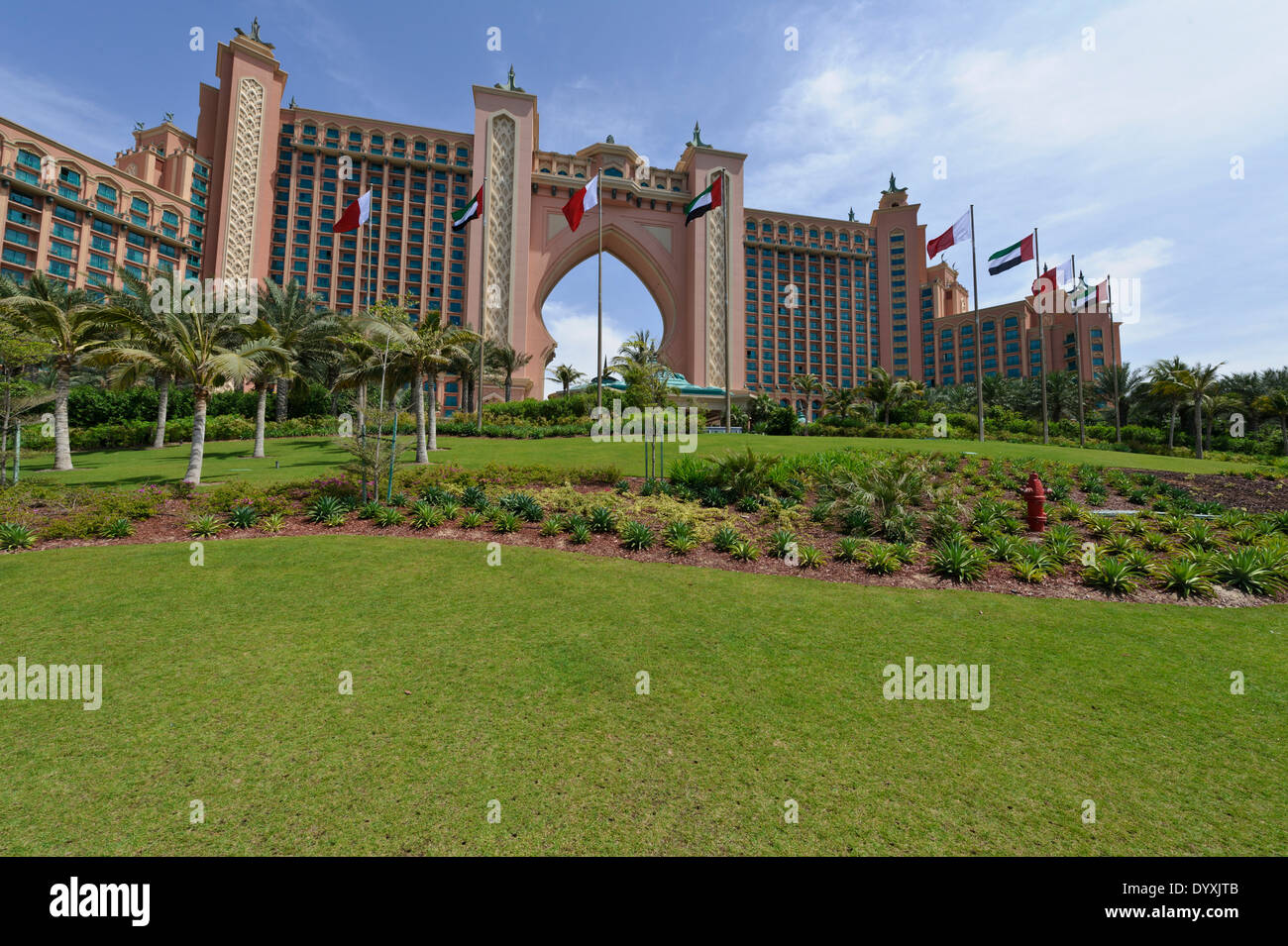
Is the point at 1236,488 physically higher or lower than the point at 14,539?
higher

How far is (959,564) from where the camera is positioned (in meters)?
9.64

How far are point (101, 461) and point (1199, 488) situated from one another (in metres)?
41.9

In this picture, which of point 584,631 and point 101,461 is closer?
point 584,631

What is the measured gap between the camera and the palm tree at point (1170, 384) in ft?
137

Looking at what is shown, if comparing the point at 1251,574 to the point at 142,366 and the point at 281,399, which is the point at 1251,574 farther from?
the point at 281,399

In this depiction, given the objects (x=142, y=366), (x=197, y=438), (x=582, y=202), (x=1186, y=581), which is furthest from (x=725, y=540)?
(x=582, y=202)

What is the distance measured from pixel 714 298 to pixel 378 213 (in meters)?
52.4

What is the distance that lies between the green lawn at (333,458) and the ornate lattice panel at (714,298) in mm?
43744

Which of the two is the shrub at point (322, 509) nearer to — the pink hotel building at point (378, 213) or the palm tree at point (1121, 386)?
the pink hotel building at point (378, 213)

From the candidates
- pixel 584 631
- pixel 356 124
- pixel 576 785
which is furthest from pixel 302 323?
pixel 356 124

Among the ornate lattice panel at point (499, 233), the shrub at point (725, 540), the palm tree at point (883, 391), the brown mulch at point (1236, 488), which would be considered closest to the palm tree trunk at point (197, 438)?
the shrub at point (725, 540)

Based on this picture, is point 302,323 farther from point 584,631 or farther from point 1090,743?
point 1090,743

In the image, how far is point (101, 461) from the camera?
73.5ft
